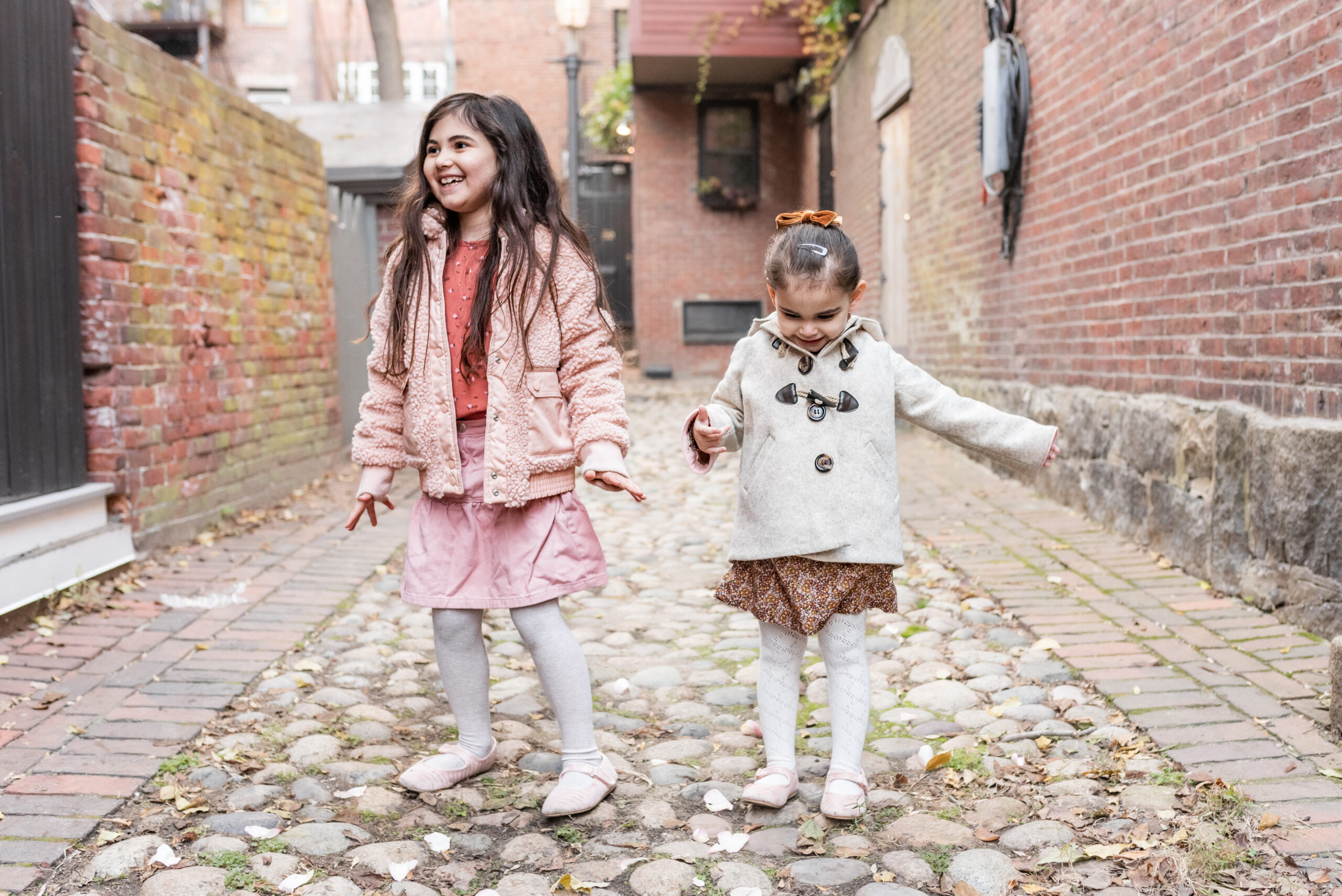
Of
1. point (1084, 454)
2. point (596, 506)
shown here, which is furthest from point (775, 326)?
point (596, 506)

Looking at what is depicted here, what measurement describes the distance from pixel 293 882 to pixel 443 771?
51 centimetres

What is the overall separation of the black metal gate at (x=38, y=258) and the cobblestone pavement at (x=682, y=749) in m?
0.67

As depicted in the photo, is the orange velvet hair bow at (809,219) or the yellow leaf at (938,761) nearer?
the orange velvet hair bow at (809,219)

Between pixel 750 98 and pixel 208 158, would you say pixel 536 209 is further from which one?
pixel 750 98

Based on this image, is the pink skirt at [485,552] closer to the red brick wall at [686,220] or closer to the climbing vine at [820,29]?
the climbing vine at [820,29]

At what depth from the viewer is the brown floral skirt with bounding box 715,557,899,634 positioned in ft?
7.90

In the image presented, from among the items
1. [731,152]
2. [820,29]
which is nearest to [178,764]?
[820,29]

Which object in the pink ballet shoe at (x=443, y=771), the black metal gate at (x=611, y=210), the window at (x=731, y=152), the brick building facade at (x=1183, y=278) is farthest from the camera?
the black metal gate at (x=611, y=210)

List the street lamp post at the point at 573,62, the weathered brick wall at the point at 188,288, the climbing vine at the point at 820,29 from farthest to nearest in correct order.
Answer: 1. the street lamp post at the point at 573,62
2. the climbing vine at the point at 820,29
3. the weathered brick wall at the point at 188,288

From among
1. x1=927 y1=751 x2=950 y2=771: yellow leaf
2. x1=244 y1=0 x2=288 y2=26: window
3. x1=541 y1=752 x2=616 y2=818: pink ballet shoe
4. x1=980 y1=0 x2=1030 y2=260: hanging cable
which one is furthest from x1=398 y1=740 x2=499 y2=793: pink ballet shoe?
x1=244 y1=0 x2=288 y2=26: window

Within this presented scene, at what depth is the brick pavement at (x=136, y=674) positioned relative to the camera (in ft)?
7.91

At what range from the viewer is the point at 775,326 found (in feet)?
7.99

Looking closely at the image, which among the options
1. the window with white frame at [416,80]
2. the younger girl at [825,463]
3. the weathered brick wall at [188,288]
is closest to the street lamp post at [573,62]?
the weathered brick wall at [188,288]

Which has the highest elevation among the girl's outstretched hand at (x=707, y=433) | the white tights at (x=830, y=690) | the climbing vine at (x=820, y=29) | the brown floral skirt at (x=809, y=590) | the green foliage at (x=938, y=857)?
the climbing vine at (x=820, y=29)
